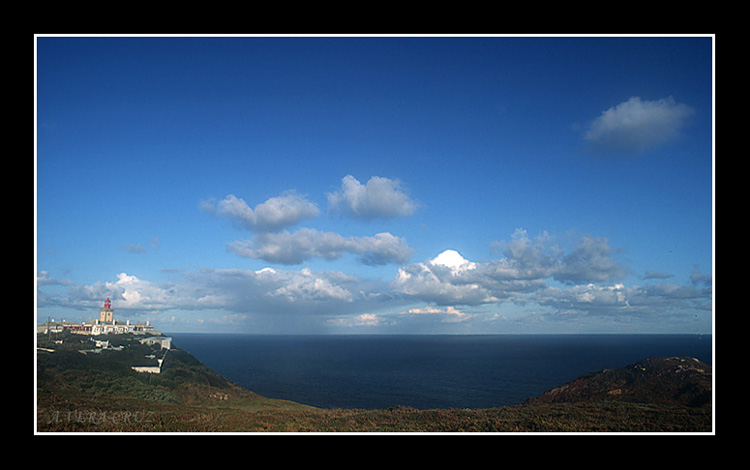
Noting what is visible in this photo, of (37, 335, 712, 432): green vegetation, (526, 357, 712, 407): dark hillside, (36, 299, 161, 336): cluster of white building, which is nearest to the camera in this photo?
(37, 335, 712, 432): green vegetation

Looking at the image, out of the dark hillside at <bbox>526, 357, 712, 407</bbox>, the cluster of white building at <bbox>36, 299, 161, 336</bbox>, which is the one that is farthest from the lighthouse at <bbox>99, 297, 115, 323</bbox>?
the dark hillside at <bbox>526, 357, 712, 407</bbox>

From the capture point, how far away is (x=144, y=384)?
14727mm

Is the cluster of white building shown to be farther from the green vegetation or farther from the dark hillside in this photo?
the dark hillside

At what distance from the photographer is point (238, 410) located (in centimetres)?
1313

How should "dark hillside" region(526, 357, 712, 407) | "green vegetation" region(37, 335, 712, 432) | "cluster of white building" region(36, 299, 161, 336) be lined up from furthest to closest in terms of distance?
"cluster of white building" region(36, 299, 161, 336), "dark hillside" region(526, 357, 712, 407), "green vegetation" region(37, 335, 712, 432)

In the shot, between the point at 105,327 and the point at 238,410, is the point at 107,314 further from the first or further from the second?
the point at 238,410

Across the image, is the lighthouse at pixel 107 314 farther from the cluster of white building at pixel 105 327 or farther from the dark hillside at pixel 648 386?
the dark hillside at pixel 648 386

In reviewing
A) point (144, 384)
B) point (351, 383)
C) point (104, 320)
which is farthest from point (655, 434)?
point (351, 383)

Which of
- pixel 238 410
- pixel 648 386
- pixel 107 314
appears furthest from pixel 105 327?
pixel 648 386

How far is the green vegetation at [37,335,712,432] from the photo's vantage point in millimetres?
11023

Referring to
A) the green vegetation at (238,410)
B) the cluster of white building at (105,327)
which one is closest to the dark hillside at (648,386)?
the green vegetation at (238,410)

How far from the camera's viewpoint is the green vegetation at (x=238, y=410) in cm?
1102

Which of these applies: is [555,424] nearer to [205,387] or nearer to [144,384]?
[205,387]
